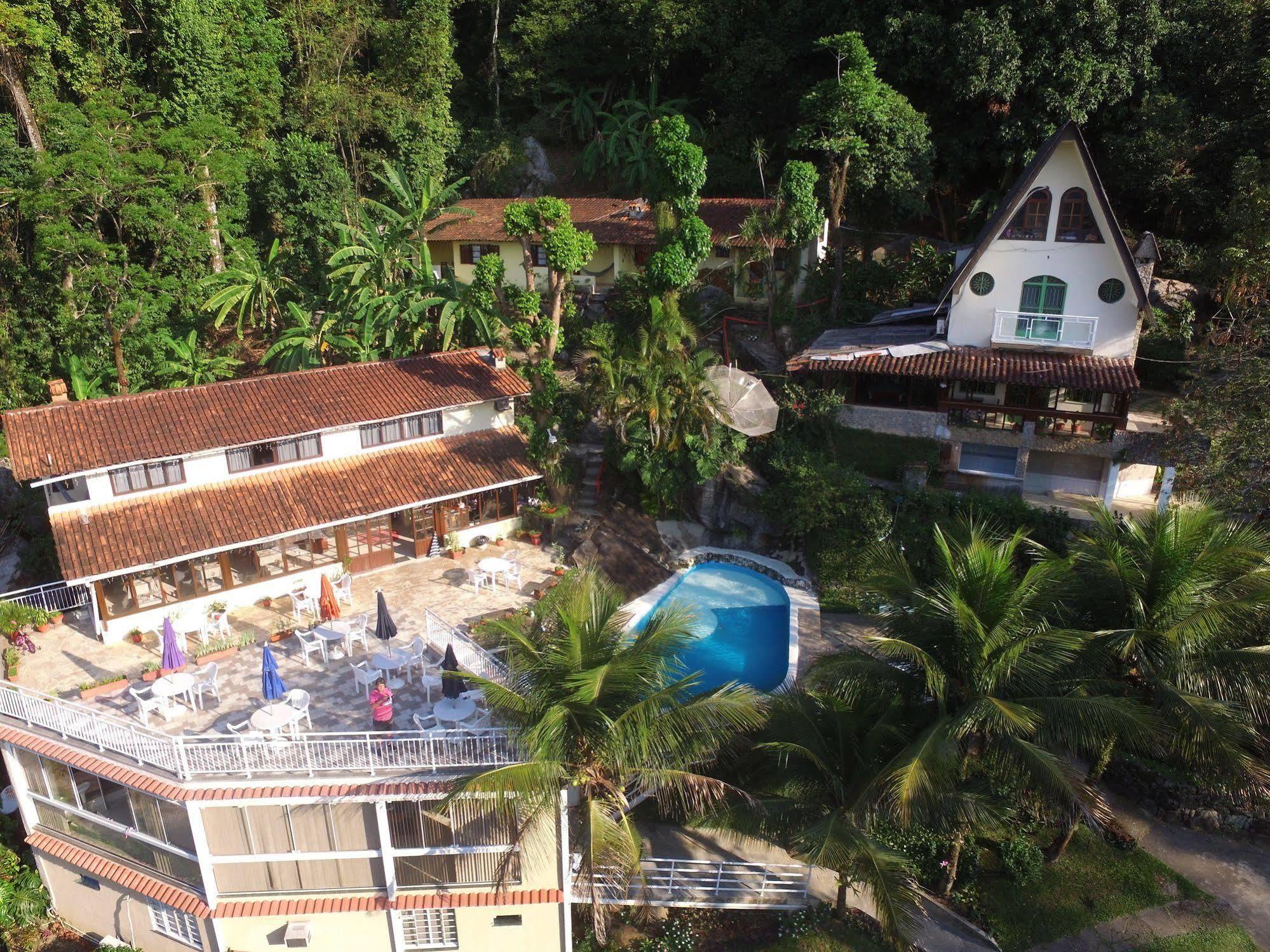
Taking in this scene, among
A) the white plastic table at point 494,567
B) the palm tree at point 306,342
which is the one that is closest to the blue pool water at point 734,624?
the white plastic table at point 494,567

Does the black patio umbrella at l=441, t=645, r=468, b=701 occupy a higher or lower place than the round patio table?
higher

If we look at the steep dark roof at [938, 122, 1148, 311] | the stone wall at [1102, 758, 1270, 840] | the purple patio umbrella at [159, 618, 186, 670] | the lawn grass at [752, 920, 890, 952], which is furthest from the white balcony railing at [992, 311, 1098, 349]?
the purple patio umbrella at [159, 618, 186, 670]

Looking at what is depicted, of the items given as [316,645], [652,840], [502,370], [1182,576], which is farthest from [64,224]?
[1182,576]

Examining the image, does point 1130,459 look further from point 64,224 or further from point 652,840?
point 64,224

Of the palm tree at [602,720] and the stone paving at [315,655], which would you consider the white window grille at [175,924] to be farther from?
the palm tree at [602,720]

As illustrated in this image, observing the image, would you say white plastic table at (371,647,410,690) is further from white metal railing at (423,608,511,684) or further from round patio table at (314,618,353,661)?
round patio table at (314,618,353,661)

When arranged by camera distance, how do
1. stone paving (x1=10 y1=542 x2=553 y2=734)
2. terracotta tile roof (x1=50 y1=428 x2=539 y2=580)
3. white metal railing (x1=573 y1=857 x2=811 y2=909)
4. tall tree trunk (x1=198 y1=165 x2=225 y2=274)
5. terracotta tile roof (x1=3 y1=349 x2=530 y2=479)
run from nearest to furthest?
white metal railing (x1=573 y1=857 x2=811 y2=909), stone paving (x1=10 y1=542 x2=553 y2=734), terracotta tile roof (x1=50 y1=428 x2=539 y2=580), terracotta tile roof (x1=3 y1=349 x2=530 y2=479), tall tree trunk (x1=198 y1=165 x2=225 y2=274)
